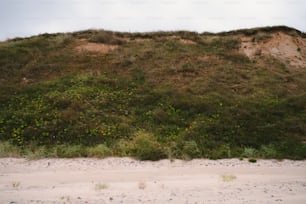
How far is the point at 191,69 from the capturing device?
20.6 metres

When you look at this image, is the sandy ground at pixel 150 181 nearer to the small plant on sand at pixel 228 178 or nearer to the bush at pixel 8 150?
the small plant on sand at pixel 228 178

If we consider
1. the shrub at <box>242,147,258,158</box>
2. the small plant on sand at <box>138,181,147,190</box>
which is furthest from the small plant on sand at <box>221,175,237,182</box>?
the shrub at <box>242,147,258,158</box>

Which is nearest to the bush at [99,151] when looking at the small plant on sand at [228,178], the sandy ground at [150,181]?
the sandy ground at [150,181]

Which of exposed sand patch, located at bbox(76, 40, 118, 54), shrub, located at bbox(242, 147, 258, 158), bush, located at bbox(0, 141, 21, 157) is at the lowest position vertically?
bush, located at bbox(0, 141, 21, 157)

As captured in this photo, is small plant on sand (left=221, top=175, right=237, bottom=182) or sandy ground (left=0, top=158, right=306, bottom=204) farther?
small plant on sand (left=221, top=175, right=237, bottom=182)

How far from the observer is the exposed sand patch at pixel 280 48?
23047mm

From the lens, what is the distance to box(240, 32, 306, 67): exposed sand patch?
23.0m

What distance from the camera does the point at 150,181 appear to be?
29.2 feet

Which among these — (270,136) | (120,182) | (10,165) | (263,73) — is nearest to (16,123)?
(10,165)

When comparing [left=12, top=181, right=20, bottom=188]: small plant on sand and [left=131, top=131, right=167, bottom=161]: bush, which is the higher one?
[left=12, top=181, right=20, bottom=188]: small plant on sand

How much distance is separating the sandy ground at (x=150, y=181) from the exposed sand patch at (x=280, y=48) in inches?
546

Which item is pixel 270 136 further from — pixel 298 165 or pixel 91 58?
Result: pixel 91 58

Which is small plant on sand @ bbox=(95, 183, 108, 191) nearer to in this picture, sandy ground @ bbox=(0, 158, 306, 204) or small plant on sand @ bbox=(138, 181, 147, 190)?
sandy ground @ bbox=(0, 158, 306, 204)

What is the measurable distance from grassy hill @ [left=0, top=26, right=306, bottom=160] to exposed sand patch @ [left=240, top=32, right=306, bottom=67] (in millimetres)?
86
